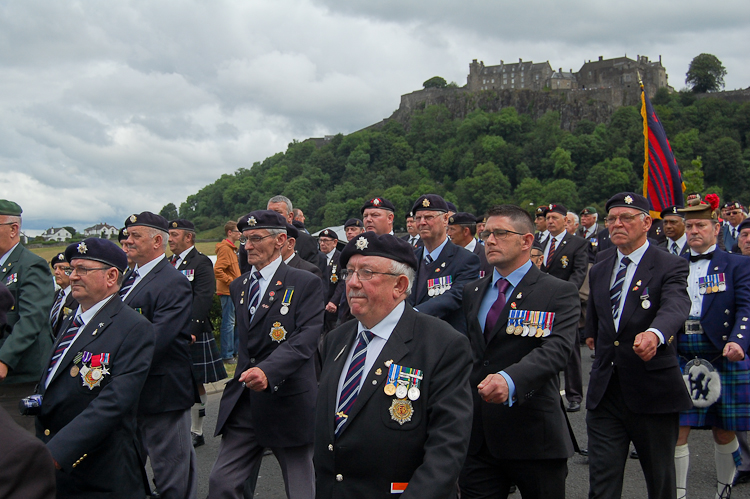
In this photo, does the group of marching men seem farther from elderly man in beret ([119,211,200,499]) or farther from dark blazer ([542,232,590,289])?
dark blazer ([542,232,590,289])

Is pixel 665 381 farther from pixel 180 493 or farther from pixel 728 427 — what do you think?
pixel 180 493

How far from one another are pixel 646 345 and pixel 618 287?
860 millimetres

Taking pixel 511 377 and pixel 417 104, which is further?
pixel 417 104

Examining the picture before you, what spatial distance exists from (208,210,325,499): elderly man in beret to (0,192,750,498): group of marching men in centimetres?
1

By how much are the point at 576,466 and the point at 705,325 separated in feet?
5.92

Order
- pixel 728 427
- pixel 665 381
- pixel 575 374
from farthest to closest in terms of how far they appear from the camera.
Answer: pixel 575 374
pixel 728 427
pixel 665 381

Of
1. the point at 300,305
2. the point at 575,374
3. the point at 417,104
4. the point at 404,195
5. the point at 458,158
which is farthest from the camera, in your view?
the point at 417,104

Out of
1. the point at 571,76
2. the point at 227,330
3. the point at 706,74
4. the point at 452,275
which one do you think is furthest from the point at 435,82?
the point at 452,275

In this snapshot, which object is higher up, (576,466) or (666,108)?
(666,108)

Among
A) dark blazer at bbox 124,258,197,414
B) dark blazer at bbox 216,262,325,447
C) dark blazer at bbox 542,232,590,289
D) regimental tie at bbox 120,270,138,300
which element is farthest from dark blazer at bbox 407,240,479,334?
dark blazer at bbox 542,232,590,289

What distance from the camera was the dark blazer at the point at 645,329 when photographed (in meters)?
4.02

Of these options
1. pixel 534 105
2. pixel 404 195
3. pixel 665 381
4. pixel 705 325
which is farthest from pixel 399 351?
pixel 534 105

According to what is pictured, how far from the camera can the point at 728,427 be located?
16.5ft

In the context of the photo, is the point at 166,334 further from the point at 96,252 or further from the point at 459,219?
the point at 459,219
